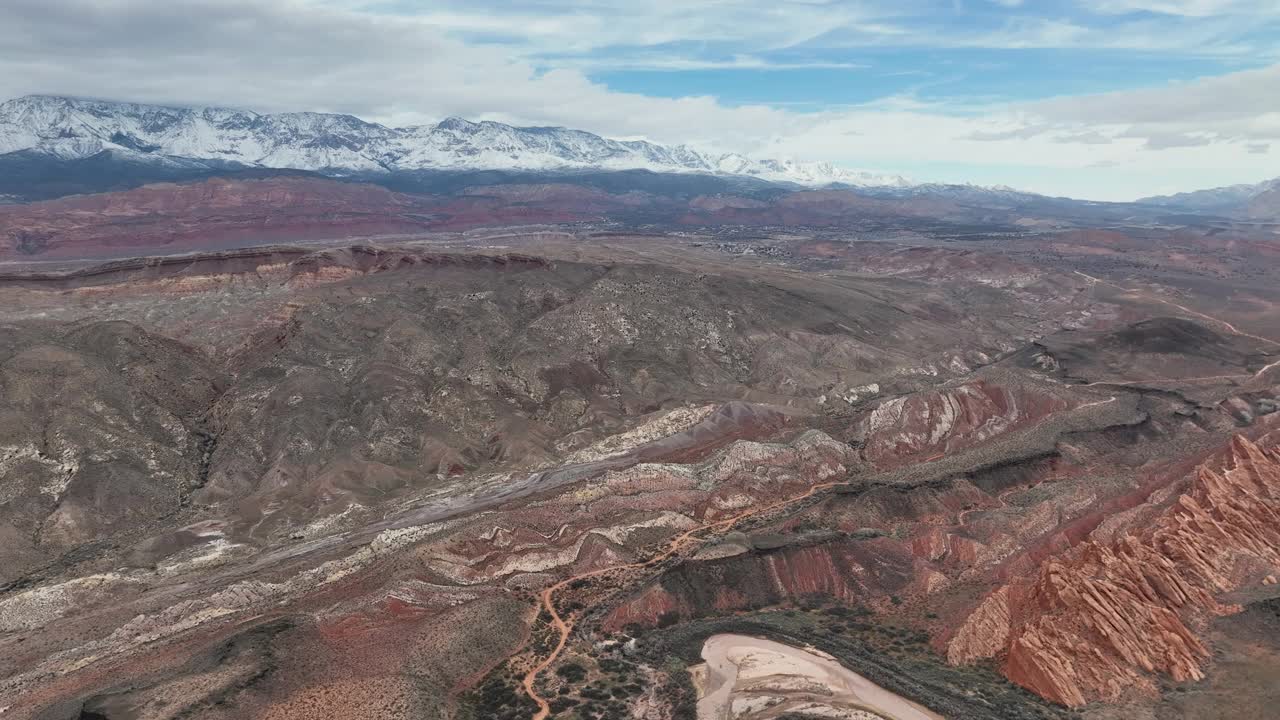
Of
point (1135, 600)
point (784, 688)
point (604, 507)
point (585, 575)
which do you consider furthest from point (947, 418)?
point (784, 688)

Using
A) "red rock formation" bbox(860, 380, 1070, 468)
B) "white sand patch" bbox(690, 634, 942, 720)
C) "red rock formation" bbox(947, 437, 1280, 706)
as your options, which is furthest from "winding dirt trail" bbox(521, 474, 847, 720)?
"red rock formation" bbox(947, 437, 1280, 706)

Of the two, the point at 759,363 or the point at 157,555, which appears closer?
the point at 157,555

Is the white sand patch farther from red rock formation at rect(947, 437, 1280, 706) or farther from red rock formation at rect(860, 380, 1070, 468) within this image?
red rock formation at rect(860, 380, 1070, 468)

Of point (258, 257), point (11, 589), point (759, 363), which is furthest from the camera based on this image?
point (258, 257)

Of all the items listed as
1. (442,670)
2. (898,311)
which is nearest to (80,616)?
(442,670)

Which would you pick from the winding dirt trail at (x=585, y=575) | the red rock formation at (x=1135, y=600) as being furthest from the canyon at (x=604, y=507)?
the winding dirt trail at (x=585, y=575)

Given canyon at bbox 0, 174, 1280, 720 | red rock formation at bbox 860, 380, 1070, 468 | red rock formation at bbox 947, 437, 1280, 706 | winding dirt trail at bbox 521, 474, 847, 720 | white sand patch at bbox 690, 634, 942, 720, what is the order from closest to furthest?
white sand patch at bbox 690, 634, 942, 720 < red rock formation at bbox 947, 437, 1280, 706 < canyon at bbox 0, 174, 1280, 720 < winding dirt trail at bbox 521, 474, 847, 720 < red rock formation at bbox 860, 380, 1070, 468

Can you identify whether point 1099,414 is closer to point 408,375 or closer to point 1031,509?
point 1031,509

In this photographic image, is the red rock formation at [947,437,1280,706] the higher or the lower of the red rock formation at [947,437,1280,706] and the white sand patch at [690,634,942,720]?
the higher

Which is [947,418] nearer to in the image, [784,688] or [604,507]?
→ [604,507]
